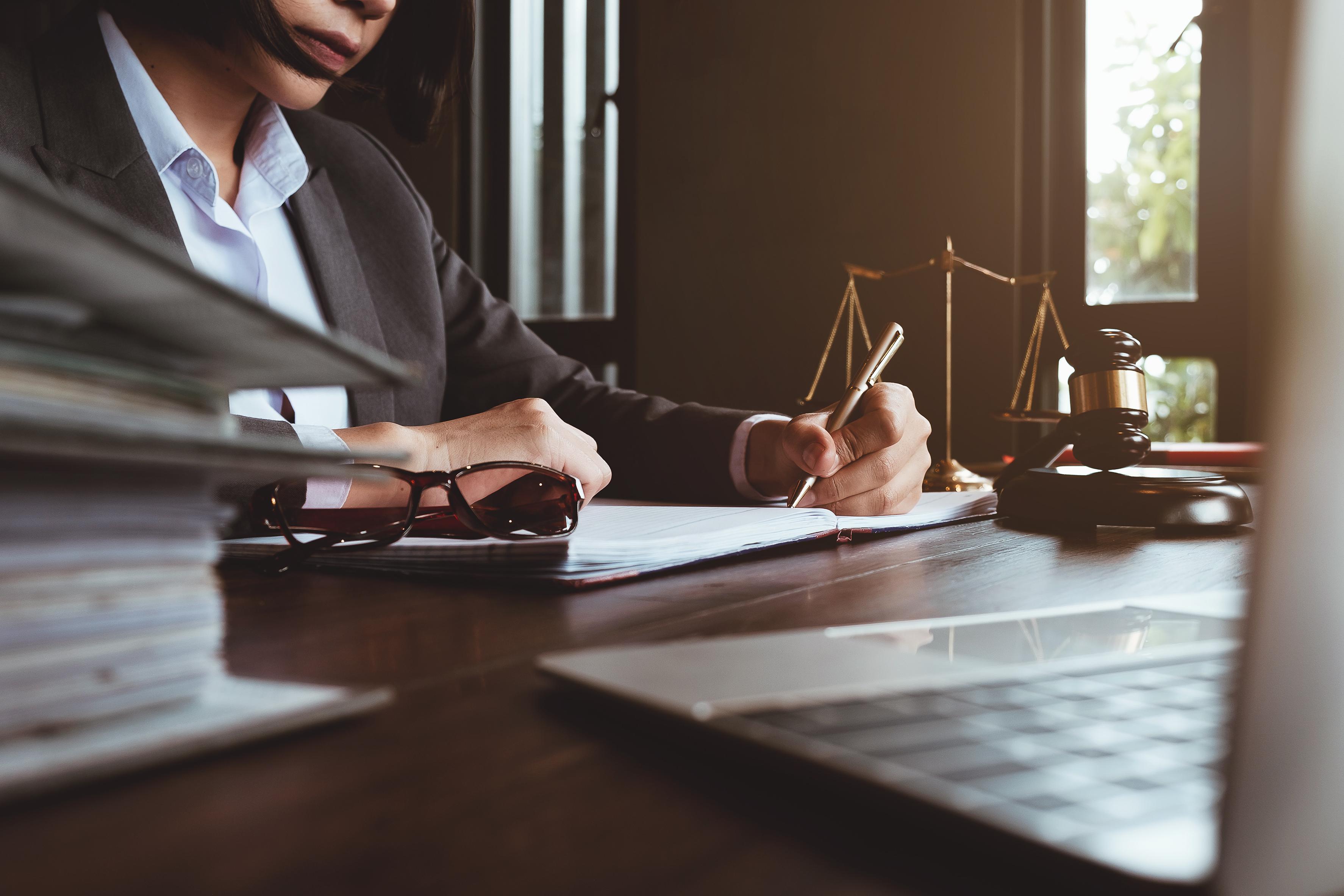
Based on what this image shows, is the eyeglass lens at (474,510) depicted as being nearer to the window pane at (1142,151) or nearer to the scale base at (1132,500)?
the scale base at (1132,500)

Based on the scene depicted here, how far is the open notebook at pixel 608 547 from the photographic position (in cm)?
51

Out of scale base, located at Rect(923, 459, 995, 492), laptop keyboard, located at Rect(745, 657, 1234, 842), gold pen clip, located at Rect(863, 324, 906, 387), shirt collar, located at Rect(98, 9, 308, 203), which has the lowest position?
scale base, located at Rect(923, 459, 995, 492)

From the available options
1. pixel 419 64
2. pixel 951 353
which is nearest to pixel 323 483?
pixel 419 64

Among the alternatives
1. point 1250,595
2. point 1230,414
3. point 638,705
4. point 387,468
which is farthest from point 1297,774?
point 1230,414

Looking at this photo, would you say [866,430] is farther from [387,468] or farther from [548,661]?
[548,661]

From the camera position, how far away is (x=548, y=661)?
28cm

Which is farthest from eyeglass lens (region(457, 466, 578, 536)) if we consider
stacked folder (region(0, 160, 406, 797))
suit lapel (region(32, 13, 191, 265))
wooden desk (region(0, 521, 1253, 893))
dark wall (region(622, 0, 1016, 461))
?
dark wall (region(622, 0, 1016, 461))

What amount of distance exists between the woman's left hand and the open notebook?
0.36ft

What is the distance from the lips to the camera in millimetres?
1083

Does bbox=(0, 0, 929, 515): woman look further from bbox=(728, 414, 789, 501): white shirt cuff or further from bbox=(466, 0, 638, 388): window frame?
bbox=(466, 0, 638, 388): window frame

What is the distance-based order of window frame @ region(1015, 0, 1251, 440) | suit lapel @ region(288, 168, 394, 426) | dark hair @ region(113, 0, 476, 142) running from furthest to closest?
window frame @ region(1015, 0, 1251, 440), dark hair @ region(113, 0, 476, 142), suit lapel @ region(288, 168, 394, 426)

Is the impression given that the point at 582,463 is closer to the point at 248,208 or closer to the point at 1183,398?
the point at 248,208

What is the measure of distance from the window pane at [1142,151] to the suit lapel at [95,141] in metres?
2.13

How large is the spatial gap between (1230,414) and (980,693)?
239cm
